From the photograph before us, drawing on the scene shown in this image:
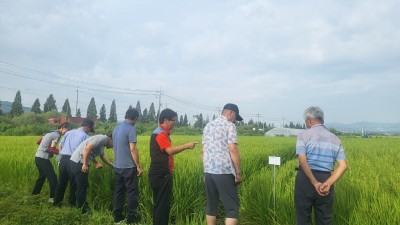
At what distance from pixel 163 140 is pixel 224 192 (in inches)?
38.6

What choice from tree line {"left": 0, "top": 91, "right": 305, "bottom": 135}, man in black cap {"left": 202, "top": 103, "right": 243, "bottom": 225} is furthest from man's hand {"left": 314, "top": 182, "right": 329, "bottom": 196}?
tree line {"left": 0, "top": 91, "right": 305, "bottom": 135}

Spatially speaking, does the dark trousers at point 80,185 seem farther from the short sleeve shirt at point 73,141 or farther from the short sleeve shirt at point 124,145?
the short sleeve shirt at point 124,145

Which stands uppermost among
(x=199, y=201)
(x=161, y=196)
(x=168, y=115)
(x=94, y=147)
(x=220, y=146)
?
(x=168, y=115)

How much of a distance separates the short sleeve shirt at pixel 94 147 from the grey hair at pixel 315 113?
127 inches

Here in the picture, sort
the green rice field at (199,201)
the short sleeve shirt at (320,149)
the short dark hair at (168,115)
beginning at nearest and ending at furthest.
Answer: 1. the short sleeve shirt at (320,149)
2. the green rice field at (199,201)
3. the short dark hair at (168,115)

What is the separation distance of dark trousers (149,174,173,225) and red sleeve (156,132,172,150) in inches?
14.8

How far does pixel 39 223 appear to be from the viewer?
14.3ft

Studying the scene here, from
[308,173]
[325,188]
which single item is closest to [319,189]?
[325,188]

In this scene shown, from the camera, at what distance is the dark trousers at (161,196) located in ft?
13.1

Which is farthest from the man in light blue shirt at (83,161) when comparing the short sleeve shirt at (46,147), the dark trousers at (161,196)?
the dark trousers at (161,196)

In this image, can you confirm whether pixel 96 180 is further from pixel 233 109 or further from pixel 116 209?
pixel 233 109

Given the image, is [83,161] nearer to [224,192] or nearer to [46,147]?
[46,147]

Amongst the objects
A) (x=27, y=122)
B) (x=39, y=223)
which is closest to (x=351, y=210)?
(x=39, y=223)

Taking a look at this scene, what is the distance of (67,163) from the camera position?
18.1ft
